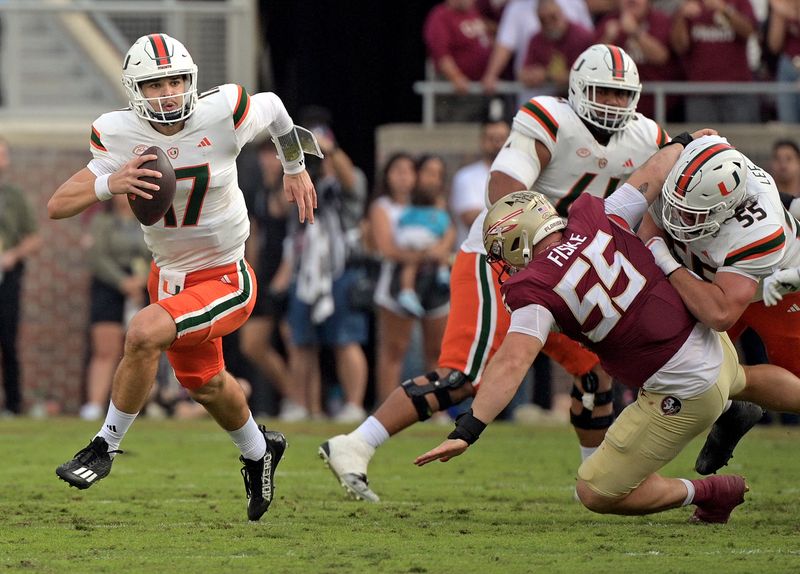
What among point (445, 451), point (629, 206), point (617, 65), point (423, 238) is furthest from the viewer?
point (423, 238)

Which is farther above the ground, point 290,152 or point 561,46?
point 290,152

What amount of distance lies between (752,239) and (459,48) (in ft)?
21.0

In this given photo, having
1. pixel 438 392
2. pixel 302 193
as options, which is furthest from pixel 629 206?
pixel 302 193

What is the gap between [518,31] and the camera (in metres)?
11.6

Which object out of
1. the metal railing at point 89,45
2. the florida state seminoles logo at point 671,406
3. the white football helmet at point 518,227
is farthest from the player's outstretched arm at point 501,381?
the metal railing at point 89,45

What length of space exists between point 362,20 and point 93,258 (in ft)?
13.9

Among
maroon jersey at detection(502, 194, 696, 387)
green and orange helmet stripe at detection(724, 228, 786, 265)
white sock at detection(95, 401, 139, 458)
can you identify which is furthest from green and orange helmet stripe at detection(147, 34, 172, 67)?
green and orange helmet stripe at detection(724, 228, 786, 265)

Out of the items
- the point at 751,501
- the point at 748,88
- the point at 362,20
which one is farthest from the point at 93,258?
the point at 751,501

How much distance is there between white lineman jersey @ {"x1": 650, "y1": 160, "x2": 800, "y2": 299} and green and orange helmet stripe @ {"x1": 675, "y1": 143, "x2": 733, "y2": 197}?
0.22 metres

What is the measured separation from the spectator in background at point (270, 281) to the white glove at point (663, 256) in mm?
5623

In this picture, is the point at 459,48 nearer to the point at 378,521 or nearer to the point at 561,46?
the point at 561,46

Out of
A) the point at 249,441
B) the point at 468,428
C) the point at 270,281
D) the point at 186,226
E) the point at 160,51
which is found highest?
the point at 160,51

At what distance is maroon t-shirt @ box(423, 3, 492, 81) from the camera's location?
11.5m

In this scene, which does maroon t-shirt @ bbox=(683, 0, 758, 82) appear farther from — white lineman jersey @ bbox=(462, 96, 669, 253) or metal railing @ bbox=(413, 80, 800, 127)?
white lineman jersey @ bbox=(462, 96, 669, 253)
